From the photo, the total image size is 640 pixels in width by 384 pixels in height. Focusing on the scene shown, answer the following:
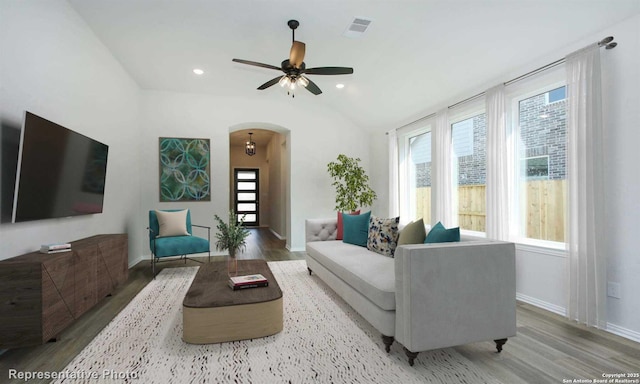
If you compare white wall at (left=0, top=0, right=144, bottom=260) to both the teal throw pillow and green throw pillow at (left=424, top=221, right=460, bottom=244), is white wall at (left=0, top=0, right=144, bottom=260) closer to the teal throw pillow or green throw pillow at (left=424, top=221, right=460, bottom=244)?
the teal throw pillow

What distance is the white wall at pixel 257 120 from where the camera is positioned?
583cm

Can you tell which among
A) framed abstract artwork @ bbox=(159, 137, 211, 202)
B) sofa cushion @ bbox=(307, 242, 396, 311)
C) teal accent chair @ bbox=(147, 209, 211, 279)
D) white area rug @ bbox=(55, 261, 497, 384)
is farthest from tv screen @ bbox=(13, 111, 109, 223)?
sofa cushion @ bbox=(307, 242, 396, 311)

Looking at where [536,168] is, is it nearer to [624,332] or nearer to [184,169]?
[624,332]

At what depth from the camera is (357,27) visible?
11.9ft

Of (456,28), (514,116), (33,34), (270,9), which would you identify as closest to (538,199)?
(514,116)

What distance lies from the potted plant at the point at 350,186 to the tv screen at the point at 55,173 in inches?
150

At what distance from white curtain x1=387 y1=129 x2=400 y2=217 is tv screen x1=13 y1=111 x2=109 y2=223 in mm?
4559

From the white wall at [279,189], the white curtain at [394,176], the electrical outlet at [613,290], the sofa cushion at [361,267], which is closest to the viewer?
the sofa cushion at [361,267]

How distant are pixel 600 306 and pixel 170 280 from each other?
181 inches

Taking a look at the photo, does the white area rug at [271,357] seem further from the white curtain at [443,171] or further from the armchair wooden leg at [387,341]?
A: the white curtain at [443,171]

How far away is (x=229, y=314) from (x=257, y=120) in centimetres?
457

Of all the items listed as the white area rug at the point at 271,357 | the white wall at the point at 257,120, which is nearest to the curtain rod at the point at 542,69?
the white wall at the point at 257,120

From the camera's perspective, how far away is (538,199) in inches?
139

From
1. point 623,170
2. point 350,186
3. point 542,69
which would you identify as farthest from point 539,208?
point 350,186
